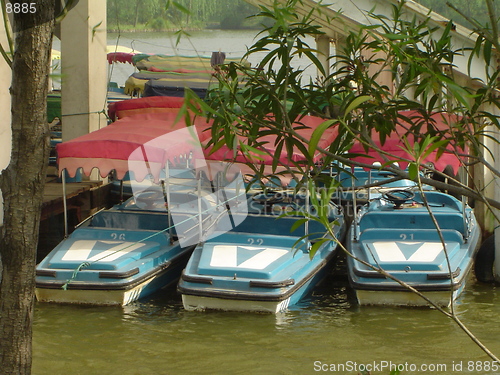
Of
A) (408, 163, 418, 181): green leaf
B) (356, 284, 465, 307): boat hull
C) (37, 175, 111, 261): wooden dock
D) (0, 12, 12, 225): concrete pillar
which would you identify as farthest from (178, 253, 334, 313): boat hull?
(408, 163, 418, 181): green leaf

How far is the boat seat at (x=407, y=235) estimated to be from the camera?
8586 mm

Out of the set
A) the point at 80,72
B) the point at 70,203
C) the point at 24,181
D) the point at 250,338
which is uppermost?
the point at 24,181

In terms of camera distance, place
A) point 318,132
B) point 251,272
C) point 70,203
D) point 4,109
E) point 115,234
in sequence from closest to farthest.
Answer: point 318,132 < point 251,272 < point 115,234 < point 4,109 < point 70,203

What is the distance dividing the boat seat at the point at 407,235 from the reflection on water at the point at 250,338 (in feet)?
2.74

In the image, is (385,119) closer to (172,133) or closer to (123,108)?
(172,133)

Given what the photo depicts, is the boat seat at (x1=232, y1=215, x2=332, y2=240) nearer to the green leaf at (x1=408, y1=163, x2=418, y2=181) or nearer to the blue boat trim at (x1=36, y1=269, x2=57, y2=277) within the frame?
the blue boat trim at (x1=36, y1=269, x2=57, y2=277)

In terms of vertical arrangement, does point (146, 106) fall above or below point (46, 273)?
above

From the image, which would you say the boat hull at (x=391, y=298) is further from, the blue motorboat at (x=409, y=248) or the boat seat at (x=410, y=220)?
the boat seat at (x=410, y=220)

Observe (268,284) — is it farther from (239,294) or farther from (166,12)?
(166,12)

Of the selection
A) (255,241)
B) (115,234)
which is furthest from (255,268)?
(115,234)

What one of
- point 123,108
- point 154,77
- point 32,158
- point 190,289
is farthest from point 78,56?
point 32,158

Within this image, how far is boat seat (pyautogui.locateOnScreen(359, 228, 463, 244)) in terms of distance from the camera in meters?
8.59

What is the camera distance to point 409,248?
8227mm

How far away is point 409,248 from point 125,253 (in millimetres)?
3406
